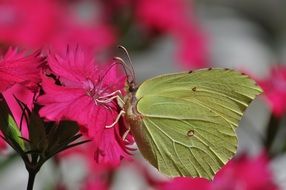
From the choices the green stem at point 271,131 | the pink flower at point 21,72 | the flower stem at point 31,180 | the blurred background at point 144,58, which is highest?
the pink flower at point 21,72

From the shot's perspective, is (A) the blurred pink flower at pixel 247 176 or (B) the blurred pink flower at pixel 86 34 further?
(B) the blurred pink flower at pixel 86 34

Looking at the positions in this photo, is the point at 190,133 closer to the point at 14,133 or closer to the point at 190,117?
the point at 190,117

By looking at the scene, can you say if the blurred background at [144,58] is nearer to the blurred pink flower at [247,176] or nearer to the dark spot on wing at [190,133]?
the blurred pink flower at [247,176]

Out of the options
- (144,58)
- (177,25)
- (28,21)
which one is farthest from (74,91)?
(144,58)

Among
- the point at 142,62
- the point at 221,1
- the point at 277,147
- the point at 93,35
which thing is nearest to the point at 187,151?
the point at 277,147

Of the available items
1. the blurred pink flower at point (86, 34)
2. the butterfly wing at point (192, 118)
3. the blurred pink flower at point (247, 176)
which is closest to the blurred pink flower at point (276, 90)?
the blurred pink flower at point (247, 176)

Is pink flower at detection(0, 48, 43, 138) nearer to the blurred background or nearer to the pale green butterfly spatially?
the pale green butterfly
